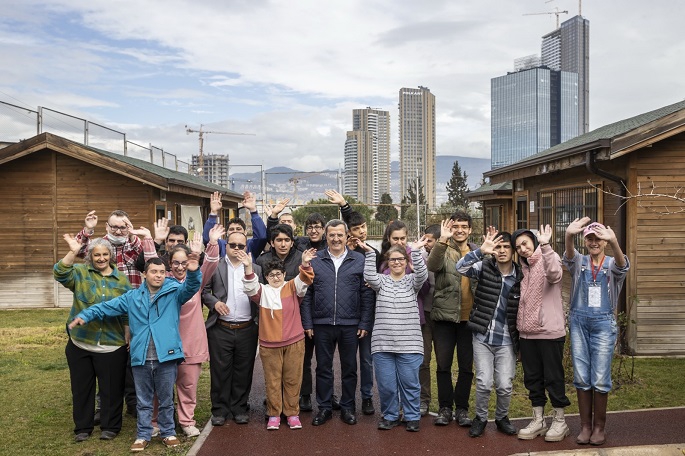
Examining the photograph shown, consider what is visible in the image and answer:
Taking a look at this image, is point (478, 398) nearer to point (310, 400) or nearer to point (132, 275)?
point (310, 400)

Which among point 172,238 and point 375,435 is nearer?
point 375,435

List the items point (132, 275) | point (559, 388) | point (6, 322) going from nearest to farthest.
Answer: point (559, 388) → point (132, 275) → point (6, 322)

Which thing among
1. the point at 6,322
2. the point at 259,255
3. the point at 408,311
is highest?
the point at 259,255

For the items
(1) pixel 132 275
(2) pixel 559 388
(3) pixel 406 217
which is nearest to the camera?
(2) pixel 559 388

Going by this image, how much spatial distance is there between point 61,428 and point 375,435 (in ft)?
10.0

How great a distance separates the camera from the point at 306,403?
6.69 m

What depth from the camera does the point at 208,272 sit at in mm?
5992

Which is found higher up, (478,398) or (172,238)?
(172,238)

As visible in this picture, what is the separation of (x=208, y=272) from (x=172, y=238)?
23.6 inches

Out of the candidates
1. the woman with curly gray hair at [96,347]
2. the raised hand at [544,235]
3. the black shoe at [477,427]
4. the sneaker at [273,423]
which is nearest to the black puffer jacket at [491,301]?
the raised hand at [544,235]

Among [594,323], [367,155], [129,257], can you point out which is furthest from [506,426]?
[367,155]

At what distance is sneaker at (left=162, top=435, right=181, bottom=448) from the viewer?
5.62 m

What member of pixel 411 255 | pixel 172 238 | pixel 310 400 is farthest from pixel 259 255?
pixel 411 255

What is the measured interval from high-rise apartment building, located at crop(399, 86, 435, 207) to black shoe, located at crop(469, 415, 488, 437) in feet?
525
